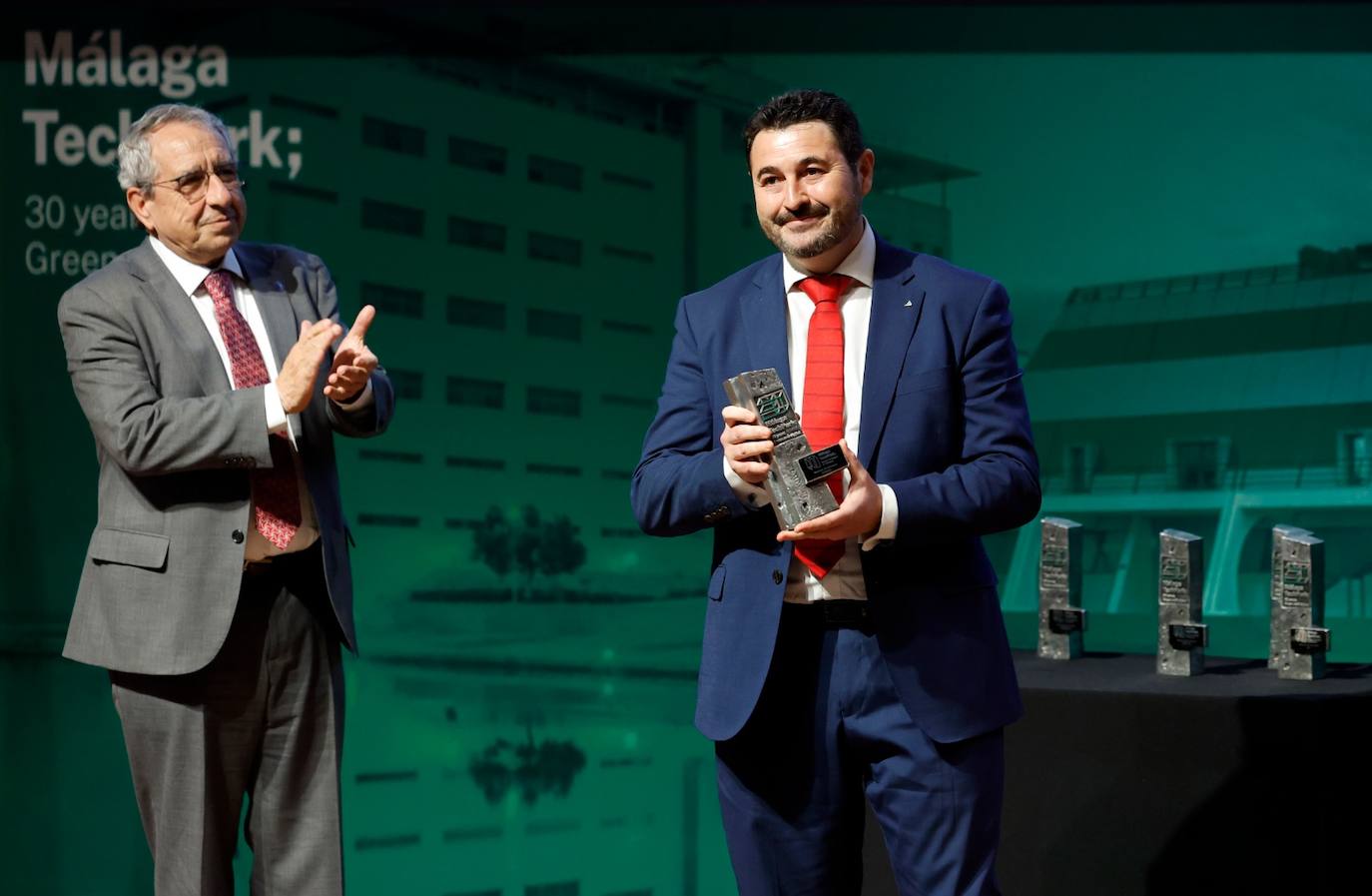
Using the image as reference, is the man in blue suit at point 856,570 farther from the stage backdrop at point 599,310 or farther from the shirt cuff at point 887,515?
the stage backdrop at point 599,310

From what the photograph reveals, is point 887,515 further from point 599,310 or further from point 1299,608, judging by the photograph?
point 599,310

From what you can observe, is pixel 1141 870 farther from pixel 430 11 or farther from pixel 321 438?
pixel 430 11

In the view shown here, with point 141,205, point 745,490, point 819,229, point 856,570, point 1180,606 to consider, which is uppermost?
point 141,205

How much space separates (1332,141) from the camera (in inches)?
219

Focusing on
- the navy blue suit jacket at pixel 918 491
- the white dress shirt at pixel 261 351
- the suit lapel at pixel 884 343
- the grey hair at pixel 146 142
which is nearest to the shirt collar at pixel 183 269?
the white dress shirt at pixel 261 351

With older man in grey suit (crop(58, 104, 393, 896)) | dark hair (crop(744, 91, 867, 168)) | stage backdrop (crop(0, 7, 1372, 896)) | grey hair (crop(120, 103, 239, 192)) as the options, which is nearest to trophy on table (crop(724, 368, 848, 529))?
dark hair (crop(744, 91, 867, 168))

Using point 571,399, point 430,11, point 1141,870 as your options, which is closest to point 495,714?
point 571,399

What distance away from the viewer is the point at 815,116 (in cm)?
204

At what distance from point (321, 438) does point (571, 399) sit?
3.62 m

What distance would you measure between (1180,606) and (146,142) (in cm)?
245

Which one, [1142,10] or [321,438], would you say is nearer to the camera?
[321,438]

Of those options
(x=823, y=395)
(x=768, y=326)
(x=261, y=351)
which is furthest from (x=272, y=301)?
(x=823, y=395)

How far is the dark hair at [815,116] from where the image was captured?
204 centimetres

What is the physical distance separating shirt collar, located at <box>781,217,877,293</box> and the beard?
74 millimetres
